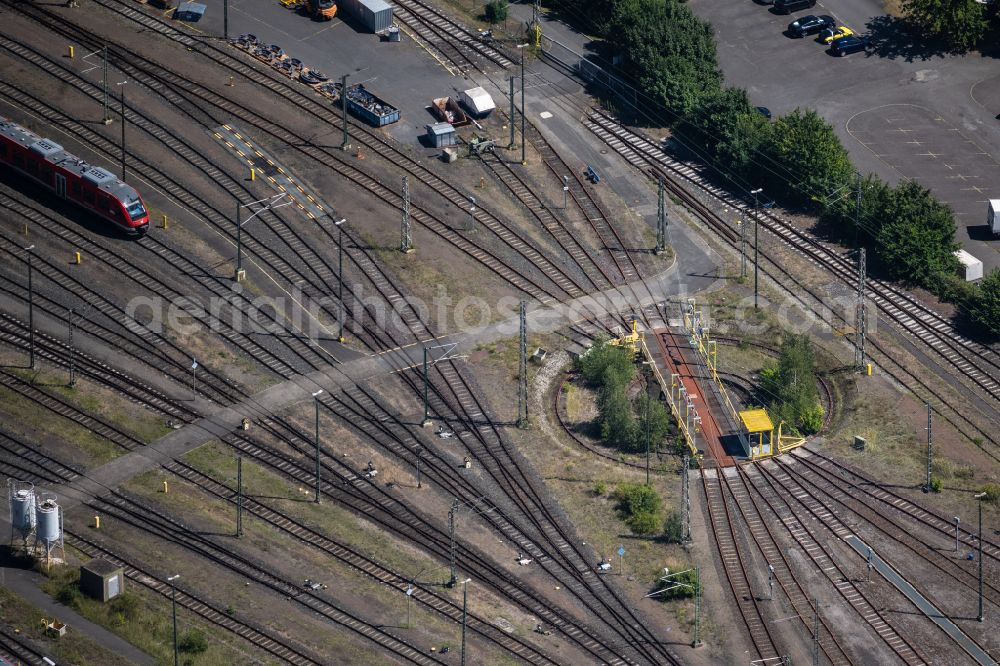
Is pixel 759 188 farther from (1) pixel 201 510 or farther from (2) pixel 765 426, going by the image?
(1) pixel 201 510

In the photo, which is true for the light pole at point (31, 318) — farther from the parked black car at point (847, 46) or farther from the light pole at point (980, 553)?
the parked black car at point (847, 46)

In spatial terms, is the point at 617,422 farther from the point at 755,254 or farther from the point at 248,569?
the point at 248,569

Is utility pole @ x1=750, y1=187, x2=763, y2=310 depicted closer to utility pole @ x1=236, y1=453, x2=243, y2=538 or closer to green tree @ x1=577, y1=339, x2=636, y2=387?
green tree @ x1=577, y1=339, x2=636, y2=387

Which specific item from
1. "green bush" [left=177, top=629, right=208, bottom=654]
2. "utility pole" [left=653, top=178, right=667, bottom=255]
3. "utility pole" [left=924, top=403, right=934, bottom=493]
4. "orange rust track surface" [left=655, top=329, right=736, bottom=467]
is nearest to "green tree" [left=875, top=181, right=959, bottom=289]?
"utility pole" [left=653, top=178, right=667, bottom=255]

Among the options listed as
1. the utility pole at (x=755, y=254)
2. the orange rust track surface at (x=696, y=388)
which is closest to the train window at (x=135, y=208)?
the orange rust track surface at (x=696, y=388)

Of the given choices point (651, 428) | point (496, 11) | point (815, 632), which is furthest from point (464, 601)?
point (496, 11)
